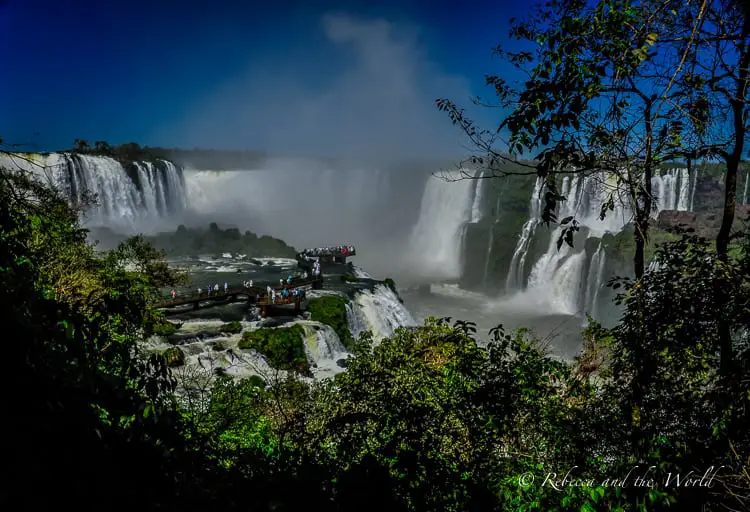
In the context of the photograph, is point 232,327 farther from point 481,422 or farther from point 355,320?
point 481,422

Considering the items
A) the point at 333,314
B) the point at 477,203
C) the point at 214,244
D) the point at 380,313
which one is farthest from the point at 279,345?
the point at 477,203

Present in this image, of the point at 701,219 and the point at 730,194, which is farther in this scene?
the point at 701,219

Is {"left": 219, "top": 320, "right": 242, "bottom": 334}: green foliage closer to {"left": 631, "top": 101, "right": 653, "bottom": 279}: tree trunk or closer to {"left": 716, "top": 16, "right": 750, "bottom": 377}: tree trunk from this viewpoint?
{"left": 631, "top": 101, "right": 653, "bottom": 279}: tree trunk

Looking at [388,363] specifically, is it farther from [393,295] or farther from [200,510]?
[393,295]

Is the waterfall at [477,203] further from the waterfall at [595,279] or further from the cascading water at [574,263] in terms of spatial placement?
the waterfall at [595,279]

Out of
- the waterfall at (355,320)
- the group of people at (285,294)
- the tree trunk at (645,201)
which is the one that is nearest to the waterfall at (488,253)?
the waterfall at (355,320)

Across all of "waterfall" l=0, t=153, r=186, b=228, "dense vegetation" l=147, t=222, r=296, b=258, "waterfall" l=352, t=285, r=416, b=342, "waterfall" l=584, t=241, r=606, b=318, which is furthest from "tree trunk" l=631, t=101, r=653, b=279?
"dense vegetation" l=147, t=222, r=296, b=258
